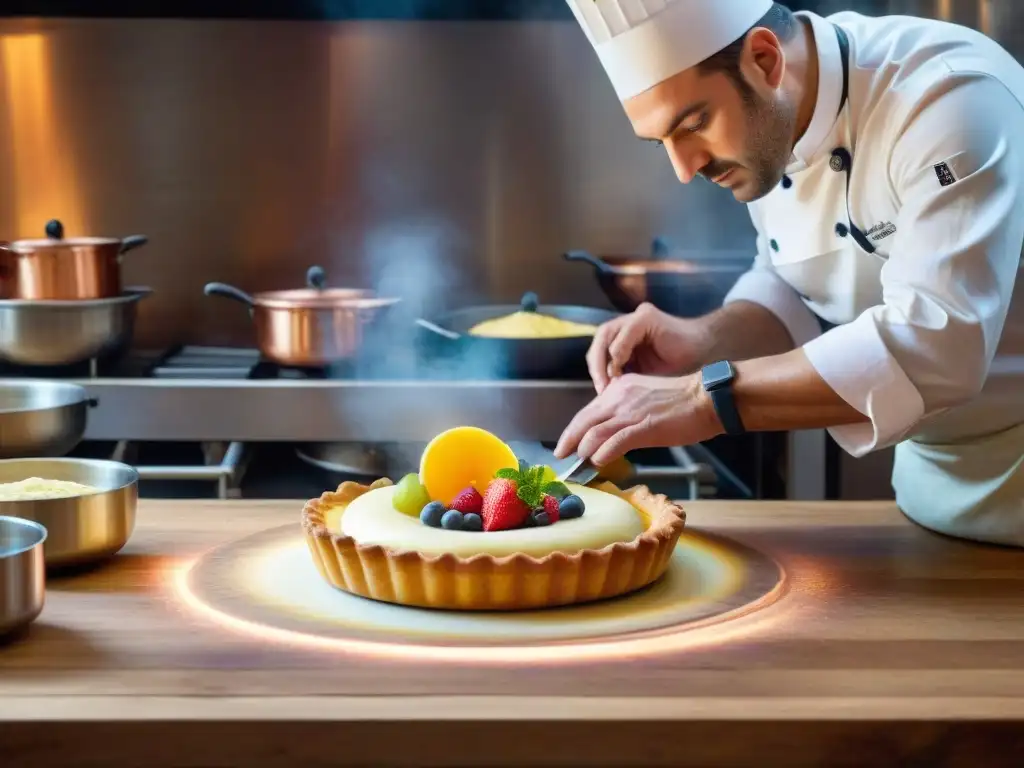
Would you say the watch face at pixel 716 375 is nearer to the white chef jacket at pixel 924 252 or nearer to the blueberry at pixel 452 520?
the white chef jacket at pixel 924 252

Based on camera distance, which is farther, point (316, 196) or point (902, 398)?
point (316, 196)

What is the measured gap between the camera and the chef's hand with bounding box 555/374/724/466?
1769 mm

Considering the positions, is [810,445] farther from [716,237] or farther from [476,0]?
[476,0]

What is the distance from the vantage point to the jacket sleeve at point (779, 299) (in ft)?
7.63

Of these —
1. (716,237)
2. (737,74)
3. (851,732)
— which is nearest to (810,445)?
(716,237)

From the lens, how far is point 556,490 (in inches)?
68.1

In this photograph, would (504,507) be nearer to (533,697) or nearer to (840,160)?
(533,697)

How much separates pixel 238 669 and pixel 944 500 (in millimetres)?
1081

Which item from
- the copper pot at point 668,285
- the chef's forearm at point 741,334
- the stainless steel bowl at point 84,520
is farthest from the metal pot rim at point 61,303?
the chef's forearm at point 741,334

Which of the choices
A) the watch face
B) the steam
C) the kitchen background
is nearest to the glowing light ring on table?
the watch face

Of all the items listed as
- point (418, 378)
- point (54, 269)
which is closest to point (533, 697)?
point (418, 378)

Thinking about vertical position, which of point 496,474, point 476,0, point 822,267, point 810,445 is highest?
point 476,0

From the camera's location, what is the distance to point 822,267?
2.12 m

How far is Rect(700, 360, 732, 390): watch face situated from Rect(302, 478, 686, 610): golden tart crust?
262 millimetres
